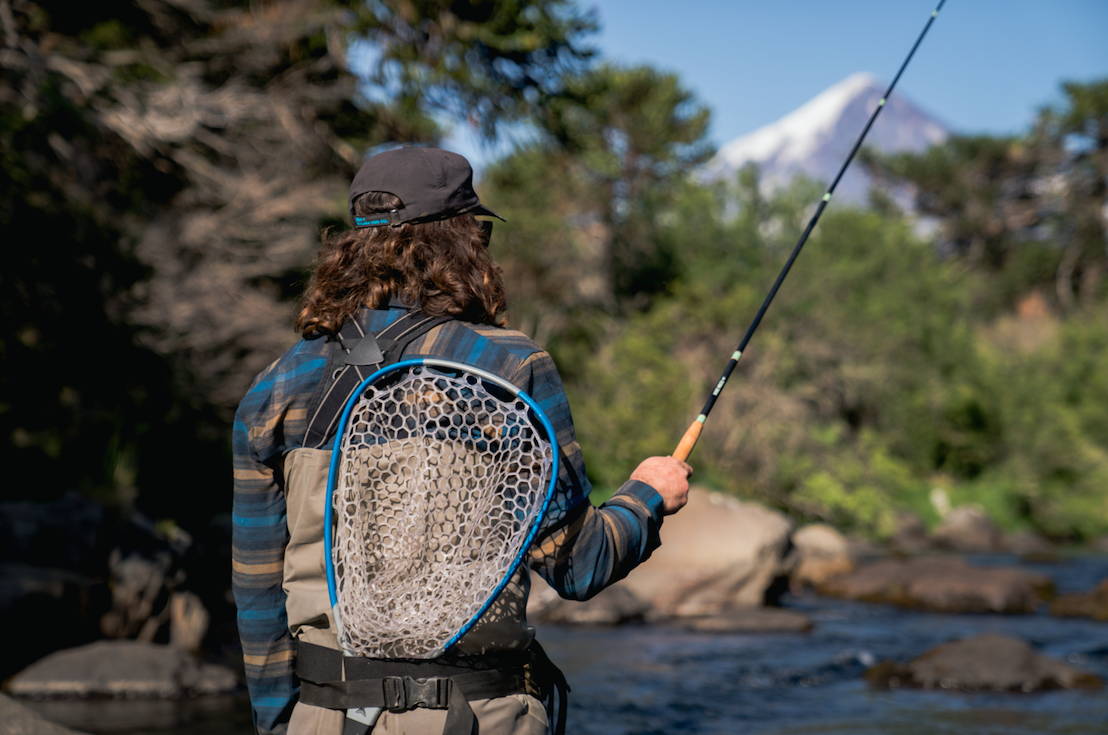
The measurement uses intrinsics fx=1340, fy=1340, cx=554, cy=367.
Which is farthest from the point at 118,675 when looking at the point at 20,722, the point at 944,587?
the point at 944,587

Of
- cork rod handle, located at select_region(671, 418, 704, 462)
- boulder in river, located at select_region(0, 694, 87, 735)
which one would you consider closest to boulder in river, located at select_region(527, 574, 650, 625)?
boulder in river, located at select_region(0, 694, 87, 735)

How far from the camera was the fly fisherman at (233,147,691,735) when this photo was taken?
2014mm

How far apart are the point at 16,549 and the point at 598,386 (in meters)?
13.6

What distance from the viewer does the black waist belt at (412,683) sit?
1.99 metres

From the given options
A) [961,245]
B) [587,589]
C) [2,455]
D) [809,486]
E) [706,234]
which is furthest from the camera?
[961,245]

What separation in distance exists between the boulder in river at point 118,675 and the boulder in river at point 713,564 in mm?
6073

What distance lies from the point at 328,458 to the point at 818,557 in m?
17.1

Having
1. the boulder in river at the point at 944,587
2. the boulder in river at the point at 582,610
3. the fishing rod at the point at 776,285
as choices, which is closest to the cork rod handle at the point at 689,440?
the fishing rod at the point at 776,285

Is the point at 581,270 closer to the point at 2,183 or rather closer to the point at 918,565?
the point at 918,565

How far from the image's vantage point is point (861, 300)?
109 feet

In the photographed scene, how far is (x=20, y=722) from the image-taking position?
476cm

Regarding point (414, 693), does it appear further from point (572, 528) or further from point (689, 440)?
point (689, 440)

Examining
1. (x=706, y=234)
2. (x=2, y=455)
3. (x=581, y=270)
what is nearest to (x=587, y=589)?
(x=2, y=455)

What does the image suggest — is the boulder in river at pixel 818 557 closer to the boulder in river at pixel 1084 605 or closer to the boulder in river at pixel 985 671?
the boulder in river at pixel 1084 605
